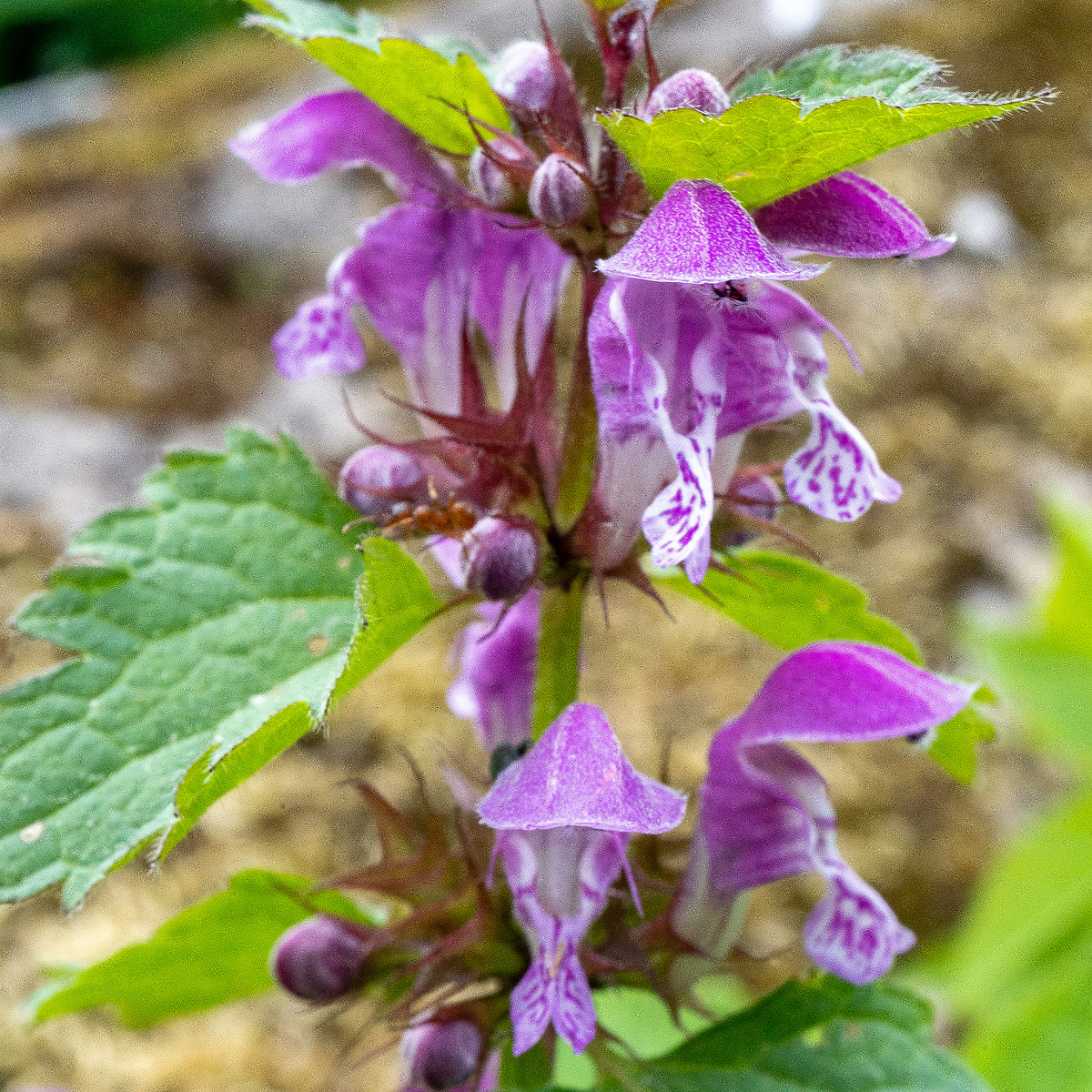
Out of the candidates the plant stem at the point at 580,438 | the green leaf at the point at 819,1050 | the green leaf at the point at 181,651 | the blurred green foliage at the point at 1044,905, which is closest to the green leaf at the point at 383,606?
the green leaf at the point at 181,651

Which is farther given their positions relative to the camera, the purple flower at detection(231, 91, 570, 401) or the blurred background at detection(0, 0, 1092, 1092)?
the blurred background at detection(0, 0, 1092, 1092)

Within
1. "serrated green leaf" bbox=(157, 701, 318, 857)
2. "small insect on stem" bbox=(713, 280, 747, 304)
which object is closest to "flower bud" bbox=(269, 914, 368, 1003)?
"serrated green leaf" bbox=(157, 701, 318, 857)

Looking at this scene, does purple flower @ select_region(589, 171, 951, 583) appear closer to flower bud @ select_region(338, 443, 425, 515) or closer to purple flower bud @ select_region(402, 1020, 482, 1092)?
flower bud @ select_region(338, 443, 425, 515)

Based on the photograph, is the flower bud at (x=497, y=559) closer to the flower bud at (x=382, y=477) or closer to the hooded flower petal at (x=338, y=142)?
the flower bud at (x=382, y=477)

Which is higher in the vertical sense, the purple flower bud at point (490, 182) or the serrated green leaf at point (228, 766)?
the purple flower bud at point (490, 182)

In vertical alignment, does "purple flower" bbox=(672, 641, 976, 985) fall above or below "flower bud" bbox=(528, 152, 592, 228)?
below

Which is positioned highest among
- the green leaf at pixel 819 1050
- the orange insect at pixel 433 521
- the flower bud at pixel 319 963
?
the orange insect at pixel 433 521

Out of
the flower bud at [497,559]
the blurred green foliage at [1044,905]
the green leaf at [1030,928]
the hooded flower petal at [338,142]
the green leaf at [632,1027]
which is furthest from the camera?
the green leaf at [1030,928]

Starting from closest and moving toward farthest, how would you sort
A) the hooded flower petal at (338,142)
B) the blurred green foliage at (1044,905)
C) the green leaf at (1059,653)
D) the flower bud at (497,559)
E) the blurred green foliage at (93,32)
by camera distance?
the flower bud at (497,559) → the hooded flower petal at (338,142) → the blurred green foliage at (1044,905) → the green leaf at (1059,653) → the blurred green foliage at (93,32)

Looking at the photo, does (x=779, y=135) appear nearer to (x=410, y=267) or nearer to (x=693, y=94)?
(x=693, y=94)
